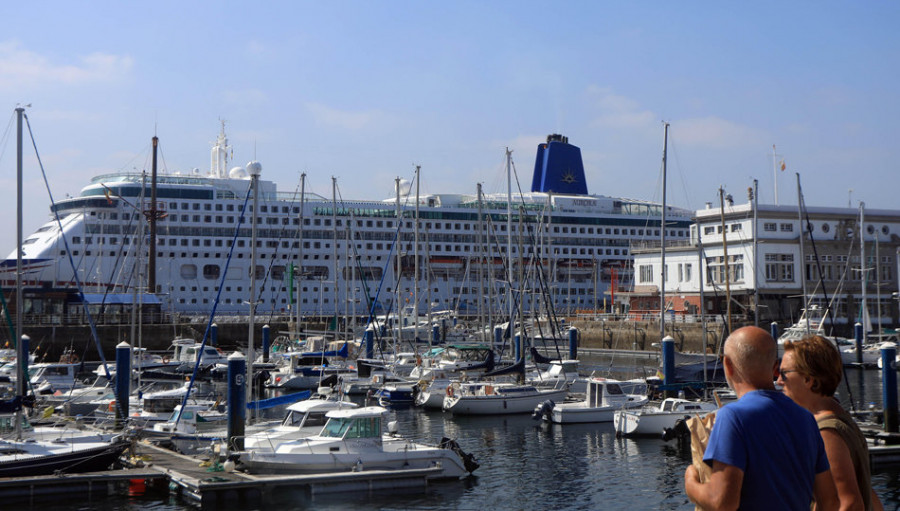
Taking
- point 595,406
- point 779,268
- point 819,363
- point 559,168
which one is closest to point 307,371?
point 595,406

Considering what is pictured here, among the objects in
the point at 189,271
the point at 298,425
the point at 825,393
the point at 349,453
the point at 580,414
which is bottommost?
the point at 580,414

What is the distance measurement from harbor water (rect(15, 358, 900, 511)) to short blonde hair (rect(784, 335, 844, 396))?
13.7m

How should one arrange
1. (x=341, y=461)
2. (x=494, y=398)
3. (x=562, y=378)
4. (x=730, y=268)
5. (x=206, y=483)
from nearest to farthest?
(x=206, y=483) < (x=341, y=461) < (x=494, y=398) < (x=562, y=378) < (x=730, y=268)

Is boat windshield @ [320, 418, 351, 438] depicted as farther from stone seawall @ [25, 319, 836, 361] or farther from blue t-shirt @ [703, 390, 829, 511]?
stone seawall @ [25, 319, 836, 361]

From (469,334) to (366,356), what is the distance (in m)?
16.3

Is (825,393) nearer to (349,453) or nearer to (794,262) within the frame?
(349,453)

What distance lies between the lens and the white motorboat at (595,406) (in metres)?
28.1

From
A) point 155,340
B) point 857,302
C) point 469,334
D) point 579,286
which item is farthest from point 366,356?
point 579,286

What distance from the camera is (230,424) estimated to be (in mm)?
18844

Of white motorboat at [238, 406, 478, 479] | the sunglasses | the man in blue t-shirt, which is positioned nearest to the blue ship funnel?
white motorboat at [238, 406, 478, 479]

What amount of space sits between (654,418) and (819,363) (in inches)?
864

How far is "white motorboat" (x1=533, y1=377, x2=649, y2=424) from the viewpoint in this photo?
28.1m

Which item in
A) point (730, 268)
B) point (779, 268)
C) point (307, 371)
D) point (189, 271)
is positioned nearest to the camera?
point (307, 371)

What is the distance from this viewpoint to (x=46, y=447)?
726 inches
